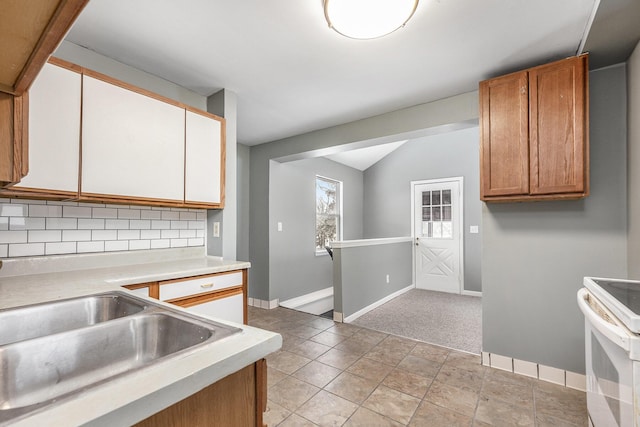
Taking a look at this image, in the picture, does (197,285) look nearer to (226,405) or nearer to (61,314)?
(61,314)

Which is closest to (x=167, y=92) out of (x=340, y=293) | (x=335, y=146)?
(x=335, y=146)

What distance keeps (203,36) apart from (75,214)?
1447 mm

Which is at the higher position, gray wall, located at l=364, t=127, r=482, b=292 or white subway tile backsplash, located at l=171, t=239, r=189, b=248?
gray wall, located at l=364, t=127, r=482, b=292

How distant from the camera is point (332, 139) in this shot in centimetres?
355

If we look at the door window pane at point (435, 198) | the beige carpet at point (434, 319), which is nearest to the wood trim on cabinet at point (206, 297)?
the beige carpet at point (434, 319)

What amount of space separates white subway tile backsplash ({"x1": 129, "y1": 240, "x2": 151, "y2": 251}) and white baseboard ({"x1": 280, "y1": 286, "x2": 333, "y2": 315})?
2292 millimetres

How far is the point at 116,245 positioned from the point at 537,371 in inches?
130

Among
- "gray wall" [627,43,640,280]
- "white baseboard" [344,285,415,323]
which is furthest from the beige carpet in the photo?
"gray wall" [627,43,640,280]

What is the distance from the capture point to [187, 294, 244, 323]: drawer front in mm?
2053

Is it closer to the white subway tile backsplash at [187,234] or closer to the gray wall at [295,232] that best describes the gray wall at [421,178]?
the gray wall at [295,232]

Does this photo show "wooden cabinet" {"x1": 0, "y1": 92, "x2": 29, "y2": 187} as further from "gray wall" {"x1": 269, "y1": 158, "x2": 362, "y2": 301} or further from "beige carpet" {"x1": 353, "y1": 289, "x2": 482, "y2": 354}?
"beige carpet" {"x1": 353, "y1": 289, "x2": 482, "y2": 354}

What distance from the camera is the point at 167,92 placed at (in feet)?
8.17

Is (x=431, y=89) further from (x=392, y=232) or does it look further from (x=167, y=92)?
(x=392, y=232)

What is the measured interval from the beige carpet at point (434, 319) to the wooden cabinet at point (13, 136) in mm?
3275
